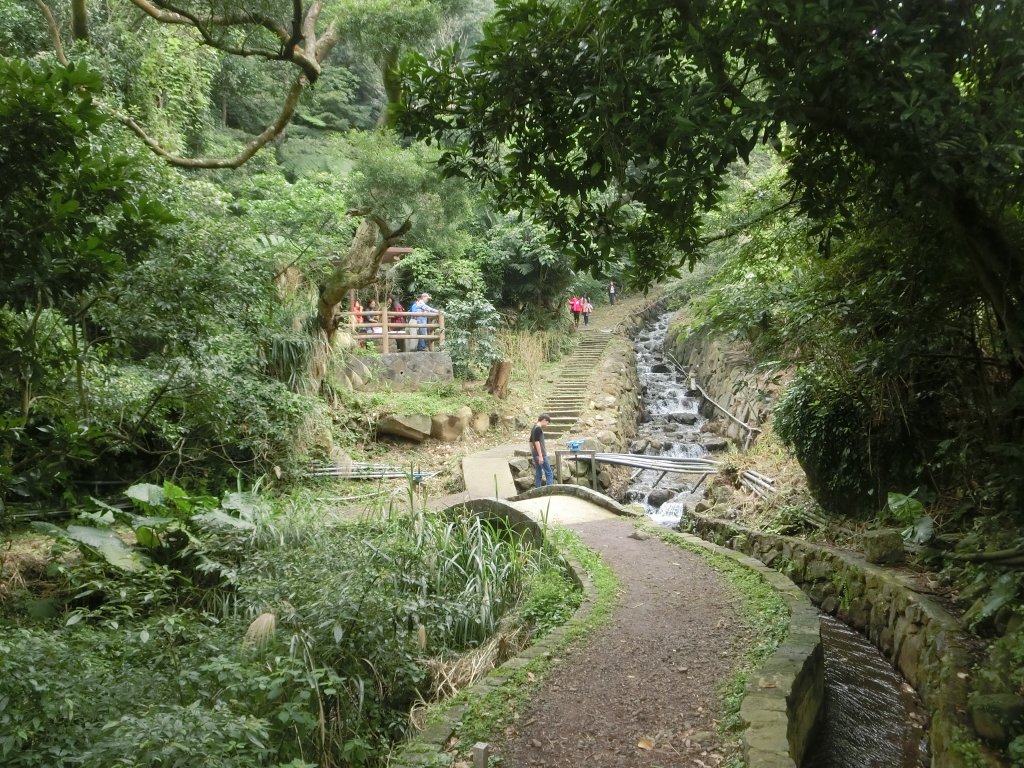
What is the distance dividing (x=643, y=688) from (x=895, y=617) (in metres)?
2.64

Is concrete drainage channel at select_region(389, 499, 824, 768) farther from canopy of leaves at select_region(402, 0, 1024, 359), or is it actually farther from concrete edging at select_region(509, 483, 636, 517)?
concrete edging at select_region(509, 483, 636, 517)

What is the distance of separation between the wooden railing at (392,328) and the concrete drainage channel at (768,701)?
1176 centimetres

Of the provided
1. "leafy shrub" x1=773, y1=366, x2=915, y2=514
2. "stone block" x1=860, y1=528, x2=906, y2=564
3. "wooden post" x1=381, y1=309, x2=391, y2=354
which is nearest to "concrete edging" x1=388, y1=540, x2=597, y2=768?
"stone block" x1=860, y1=528, x2=906, y2=564

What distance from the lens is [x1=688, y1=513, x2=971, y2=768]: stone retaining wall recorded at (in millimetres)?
4289

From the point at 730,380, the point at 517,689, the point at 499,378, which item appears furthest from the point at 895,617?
the point at 499,378

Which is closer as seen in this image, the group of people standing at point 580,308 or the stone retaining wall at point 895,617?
the stone retaining wall at point 895,617

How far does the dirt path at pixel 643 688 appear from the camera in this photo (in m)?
3.97

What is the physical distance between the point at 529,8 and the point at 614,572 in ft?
16.9

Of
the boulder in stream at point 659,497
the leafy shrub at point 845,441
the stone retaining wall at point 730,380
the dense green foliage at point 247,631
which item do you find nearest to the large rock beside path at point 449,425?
the boulder in stream at point 659,497

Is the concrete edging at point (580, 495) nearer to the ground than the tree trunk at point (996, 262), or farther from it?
nearer to the ground

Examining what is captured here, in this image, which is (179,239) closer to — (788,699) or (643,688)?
(643,688)

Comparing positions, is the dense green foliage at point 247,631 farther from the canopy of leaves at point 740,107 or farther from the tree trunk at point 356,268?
the tree trunk at point 356,268

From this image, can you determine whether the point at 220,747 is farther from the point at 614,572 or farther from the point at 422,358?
the point at 422,358

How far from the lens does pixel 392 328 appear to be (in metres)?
18.7
